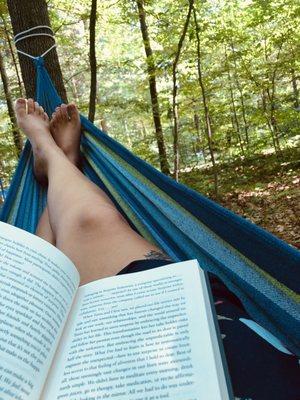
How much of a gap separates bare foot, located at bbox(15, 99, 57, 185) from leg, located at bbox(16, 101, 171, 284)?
0.52 feet

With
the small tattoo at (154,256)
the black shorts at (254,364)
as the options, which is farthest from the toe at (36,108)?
the black shorts at (254,364)

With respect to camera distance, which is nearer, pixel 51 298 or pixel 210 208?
pixel 51 298

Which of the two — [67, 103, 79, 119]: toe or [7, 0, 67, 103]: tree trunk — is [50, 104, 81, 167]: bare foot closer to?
[67, 103, 79, 119]: toe

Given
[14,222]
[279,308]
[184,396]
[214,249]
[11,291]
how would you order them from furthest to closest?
[14,222] < [214,249] < [279,308] < [11,291] < [184,396]

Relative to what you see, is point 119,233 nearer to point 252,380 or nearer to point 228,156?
point 252,380

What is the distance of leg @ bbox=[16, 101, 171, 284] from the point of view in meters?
0.75

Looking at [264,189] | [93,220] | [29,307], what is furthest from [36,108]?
[264,189]

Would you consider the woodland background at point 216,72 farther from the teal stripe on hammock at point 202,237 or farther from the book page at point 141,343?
the book page at point 141,343

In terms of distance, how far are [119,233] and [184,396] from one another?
1.55 ft

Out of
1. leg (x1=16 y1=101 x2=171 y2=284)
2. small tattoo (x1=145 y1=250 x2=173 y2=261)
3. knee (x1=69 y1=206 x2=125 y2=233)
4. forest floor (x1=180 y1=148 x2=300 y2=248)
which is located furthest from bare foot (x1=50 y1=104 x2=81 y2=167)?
forest floor (x1=180 y1=148 x2=300 y2=248)

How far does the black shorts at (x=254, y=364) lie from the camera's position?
44 centimetres

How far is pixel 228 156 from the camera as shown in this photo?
5.94m

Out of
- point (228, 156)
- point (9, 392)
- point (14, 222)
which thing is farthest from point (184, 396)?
point (228, 156)

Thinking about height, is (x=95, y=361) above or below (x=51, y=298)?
below
